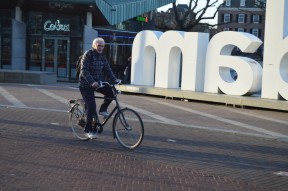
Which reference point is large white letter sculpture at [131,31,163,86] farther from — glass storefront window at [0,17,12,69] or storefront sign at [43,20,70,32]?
glass storefront window at [0,17,12,69]

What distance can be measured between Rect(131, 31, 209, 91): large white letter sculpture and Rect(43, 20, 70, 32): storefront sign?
10363 millimetres

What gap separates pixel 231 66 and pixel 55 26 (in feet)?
51.6

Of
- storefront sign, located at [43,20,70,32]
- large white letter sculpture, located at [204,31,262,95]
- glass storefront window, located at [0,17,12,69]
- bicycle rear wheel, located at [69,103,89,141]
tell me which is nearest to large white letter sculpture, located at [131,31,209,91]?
large white letter sculpture, located at [204,31,262,95]

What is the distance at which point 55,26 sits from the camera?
30.1 metres

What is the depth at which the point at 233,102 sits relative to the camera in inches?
658

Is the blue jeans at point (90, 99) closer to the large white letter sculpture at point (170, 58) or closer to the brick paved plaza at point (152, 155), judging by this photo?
the brick paved plaza at point (152, 155)

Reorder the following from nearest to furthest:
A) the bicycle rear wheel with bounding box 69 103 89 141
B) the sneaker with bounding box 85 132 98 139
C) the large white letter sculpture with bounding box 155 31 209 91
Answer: the sneaker with bounding box 85 132 98 139, the bicycle rear wheel with bounding box 69 103 89 141, the large white letter sculpture with bounding box 155 31 209 91

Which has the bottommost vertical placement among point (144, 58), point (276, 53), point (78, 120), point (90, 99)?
point (78, 120)

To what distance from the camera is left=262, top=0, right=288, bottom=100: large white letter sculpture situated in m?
16.1

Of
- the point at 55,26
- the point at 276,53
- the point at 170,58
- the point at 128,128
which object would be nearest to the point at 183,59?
the point at 170,58

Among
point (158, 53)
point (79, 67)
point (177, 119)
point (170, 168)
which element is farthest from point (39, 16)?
point (170, 168)

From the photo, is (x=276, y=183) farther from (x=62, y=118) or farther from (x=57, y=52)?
(x=57, y=52)

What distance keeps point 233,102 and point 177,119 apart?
→ 4424 mm

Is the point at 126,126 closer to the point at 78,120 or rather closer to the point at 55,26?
the point at 78,120
